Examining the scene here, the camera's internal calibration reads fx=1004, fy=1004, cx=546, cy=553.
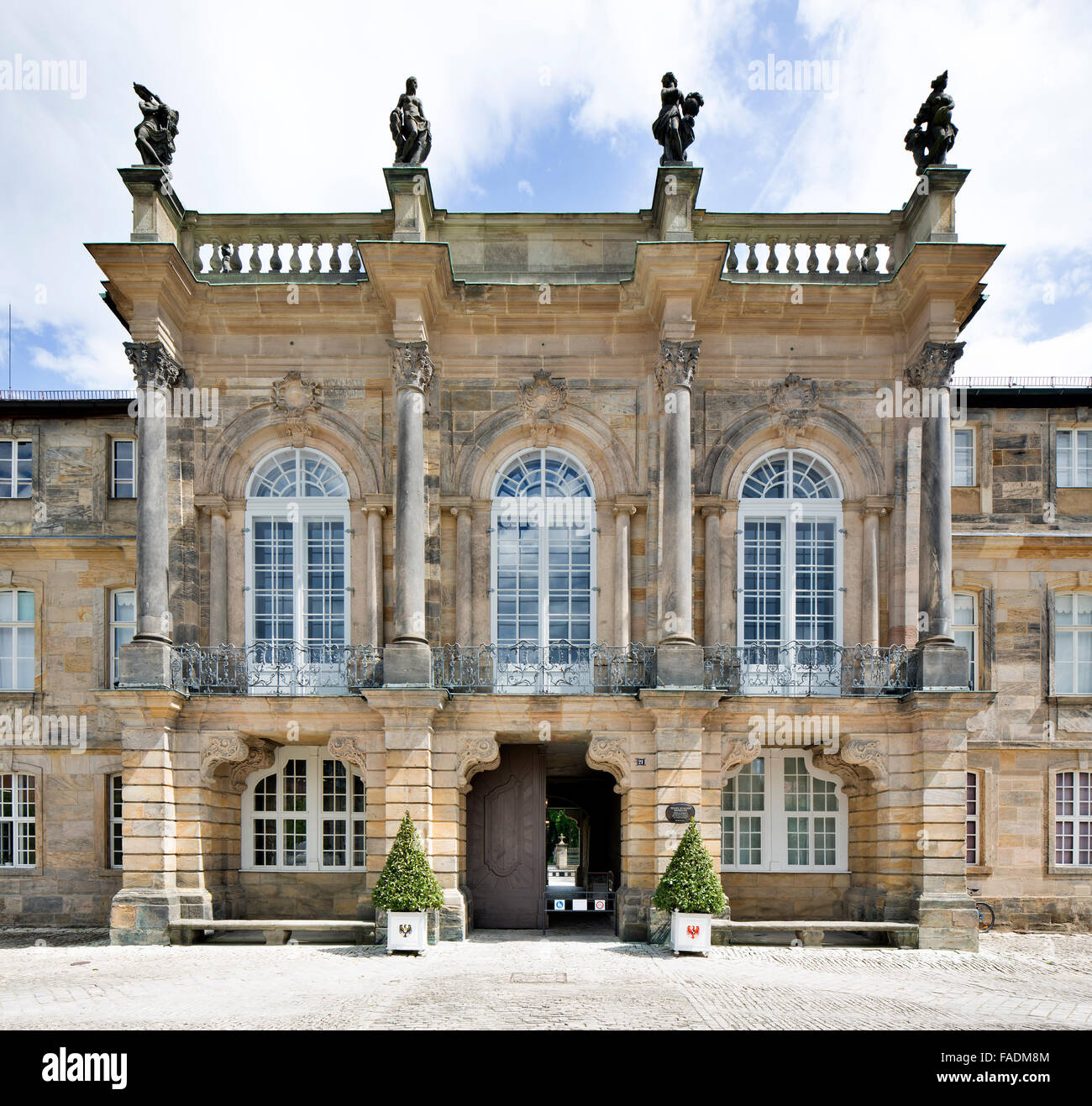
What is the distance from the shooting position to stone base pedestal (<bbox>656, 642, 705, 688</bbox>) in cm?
1639

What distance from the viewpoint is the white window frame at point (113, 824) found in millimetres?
19672

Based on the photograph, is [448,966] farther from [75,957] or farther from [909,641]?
[909,641]

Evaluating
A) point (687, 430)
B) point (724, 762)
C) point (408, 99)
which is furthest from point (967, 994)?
point (408, 99)

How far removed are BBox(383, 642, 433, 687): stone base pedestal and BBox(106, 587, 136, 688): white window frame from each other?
6779 millimetres

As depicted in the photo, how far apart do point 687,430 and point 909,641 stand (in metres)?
5.35

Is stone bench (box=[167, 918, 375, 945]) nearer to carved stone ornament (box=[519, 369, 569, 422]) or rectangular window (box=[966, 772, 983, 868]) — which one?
carved stone ornament (box=[519, 369, 569, 422])

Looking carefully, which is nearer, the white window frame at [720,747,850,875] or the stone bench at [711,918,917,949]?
the stone bench at [711,918,917,949]

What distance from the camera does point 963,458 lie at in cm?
2072

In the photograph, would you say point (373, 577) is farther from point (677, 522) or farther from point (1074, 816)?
point (1074, 816)

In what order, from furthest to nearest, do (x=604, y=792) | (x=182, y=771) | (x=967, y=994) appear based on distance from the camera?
(x=604, y=792), (x=182, y=771), (x=967, y=994)

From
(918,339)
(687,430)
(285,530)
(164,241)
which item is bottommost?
(285,530)

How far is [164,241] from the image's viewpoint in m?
17.4

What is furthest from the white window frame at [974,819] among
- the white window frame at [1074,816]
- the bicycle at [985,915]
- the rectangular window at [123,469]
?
the rectangular window at [123,469]

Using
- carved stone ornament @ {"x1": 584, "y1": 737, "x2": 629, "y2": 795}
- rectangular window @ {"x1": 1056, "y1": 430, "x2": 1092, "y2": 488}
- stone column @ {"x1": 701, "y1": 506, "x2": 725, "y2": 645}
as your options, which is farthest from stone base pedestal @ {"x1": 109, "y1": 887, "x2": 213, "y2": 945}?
rectangular window @ {"x1": 1056, "y1": 430, "x2": 1092, "y2": 488}
